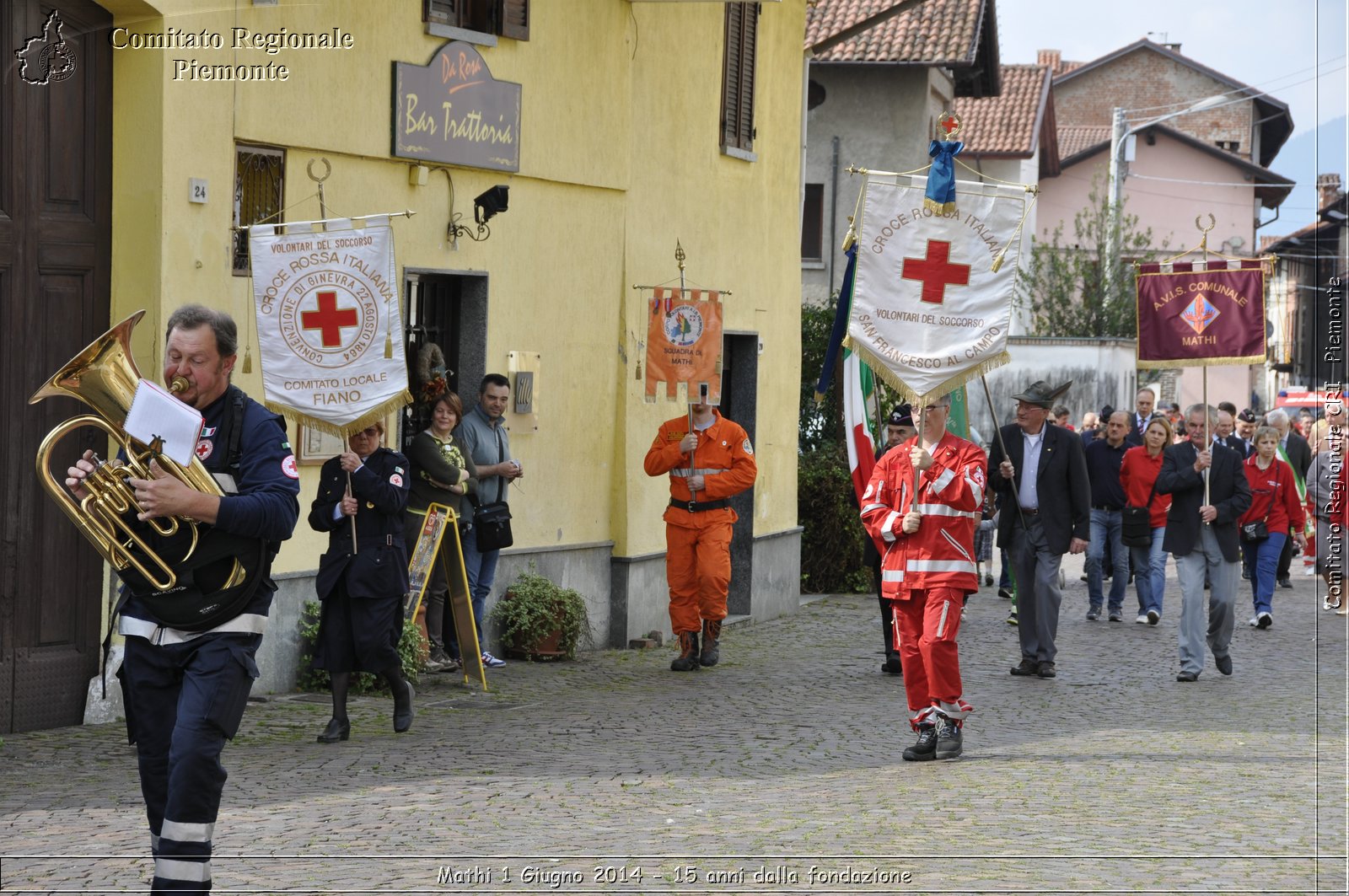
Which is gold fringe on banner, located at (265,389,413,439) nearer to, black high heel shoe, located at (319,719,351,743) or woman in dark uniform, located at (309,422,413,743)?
woman in dark uniform, located at (309,422,413,743)

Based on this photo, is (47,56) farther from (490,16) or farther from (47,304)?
(490,16)


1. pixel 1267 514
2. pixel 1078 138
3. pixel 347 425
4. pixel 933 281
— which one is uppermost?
pixel 1078 138

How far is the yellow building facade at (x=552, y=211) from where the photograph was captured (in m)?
10.0

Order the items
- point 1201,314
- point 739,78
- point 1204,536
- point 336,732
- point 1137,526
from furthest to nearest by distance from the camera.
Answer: point 1137,526 → point 739,78 → point 1201,314 → point 1204,536 → point 336,732

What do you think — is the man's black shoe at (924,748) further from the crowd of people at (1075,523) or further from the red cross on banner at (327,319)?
the red cross on banner at (327,319)

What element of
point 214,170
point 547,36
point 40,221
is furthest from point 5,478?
point 547,36

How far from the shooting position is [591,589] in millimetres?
13828

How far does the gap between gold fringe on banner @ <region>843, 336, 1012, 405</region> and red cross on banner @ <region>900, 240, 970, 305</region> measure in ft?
1.49

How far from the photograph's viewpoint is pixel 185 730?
5.51m

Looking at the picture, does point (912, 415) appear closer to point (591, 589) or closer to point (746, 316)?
point (591, 589)

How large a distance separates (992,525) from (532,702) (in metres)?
9.80

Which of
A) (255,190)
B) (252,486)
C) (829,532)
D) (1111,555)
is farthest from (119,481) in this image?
(829,532)

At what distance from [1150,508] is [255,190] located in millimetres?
9752

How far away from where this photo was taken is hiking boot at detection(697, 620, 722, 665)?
1288cm
